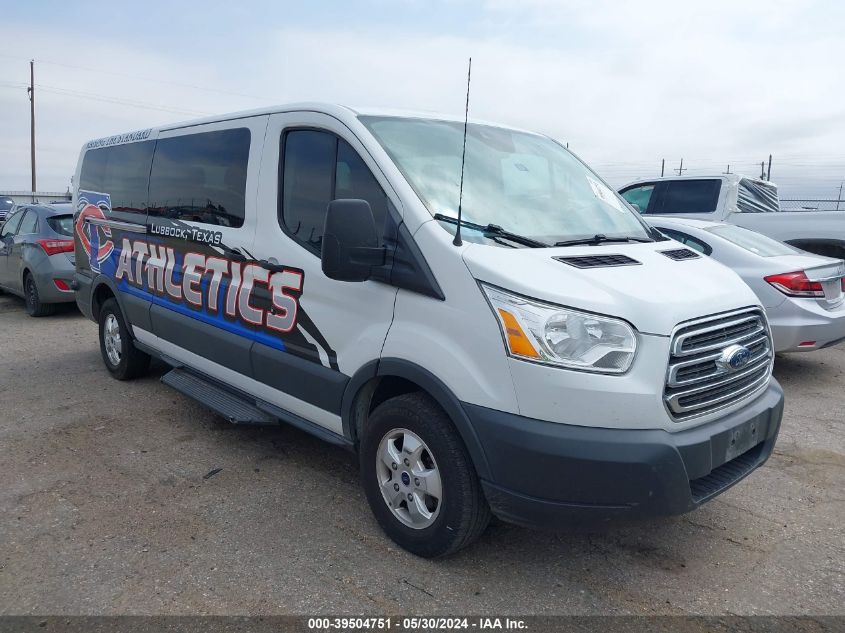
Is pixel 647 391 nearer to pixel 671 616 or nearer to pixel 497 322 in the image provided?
pixel 497 322

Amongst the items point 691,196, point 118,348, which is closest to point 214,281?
point 118,348

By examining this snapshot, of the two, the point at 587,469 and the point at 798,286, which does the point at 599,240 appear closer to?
the point at 587,469

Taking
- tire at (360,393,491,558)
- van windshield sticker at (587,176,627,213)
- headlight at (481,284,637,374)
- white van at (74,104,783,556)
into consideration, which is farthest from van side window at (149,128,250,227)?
headlight at (481,284,637,374)

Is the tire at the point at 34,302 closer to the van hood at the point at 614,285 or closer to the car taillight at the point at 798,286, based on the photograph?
the van hood at the point at 614,285

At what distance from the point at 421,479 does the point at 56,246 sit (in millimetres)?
7849

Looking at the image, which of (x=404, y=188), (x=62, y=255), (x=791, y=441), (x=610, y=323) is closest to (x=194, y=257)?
(x=404, y=188)

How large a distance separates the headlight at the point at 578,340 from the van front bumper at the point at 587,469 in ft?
0.84

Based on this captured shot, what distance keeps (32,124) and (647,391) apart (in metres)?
41.9

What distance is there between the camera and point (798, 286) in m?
5.89

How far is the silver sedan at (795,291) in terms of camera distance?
583cm

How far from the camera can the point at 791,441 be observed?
4.75 meters

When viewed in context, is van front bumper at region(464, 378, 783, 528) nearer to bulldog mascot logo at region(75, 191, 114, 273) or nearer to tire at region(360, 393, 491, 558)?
tire at region(360, 393, 491, 558)

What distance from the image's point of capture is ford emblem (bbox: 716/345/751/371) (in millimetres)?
2926

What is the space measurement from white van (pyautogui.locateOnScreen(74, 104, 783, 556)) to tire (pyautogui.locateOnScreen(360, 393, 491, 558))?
1cm
